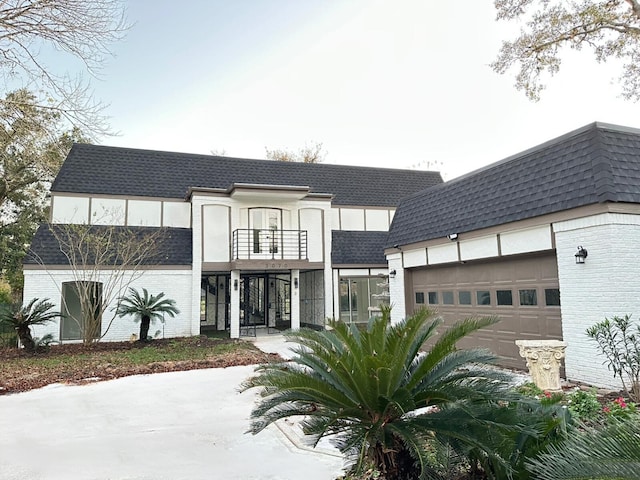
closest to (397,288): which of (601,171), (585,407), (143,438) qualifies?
(601,171)

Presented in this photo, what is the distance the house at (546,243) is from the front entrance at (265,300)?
999 centimetres

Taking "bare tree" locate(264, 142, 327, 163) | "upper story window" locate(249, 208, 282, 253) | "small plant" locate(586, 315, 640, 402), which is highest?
"bare tree" locate(264, 142, 327, 163)

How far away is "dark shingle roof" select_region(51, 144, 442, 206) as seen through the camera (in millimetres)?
17078

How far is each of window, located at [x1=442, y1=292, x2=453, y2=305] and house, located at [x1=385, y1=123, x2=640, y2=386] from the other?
0.03 m

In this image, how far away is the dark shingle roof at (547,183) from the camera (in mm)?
7164

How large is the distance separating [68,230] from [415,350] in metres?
14.6

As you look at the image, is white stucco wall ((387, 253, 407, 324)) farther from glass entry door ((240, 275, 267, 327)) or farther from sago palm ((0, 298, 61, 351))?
sago palm ((0, 298, 61, 351))

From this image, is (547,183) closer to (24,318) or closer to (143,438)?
(143,438)

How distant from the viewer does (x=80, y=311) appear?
50.5 feet

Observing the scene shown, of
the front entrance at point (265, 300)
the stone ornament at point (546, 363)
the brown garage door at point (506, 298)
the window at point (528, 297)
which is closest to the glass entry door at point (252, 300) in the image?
the front entrance at point (265, 300)

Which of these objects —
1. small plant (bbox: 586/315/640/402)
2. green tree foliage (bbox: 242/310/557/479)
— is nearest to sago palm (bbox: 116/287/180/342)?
green tree foliage (bbox: 242/310/557/479)

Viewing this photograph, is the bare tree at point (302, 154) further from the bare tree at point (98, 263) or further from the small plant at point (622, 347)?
the small plant at point (622, 347)

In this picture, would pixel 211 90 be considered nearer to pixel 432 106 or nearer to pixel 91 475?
pixel 432 106

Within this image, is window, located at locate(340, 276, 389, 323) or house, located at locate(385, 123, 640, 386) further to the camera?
window, located at locate(340, 276, 389, 323)
